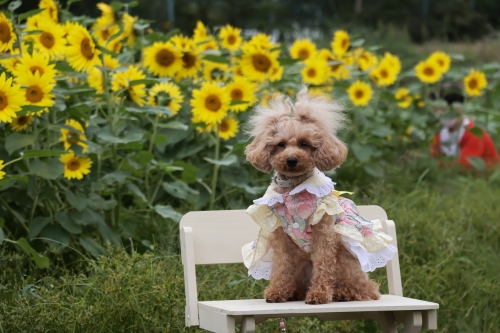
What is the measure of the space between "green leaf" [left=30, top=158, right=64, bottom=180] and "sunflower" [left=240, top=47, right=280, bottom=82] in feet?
5.45

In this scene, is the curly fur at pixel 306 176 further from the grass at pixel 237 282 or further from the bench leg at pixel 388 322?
the grass at pixel 237 282

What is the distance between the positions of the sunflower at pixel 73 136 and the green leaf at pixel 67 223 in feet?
1.04

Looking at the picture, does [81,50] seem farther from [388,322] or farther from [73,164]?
[388,322]

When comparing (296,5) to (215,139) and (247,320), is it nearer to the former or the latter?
(215,139)

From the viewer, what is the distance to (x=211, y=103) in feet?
13.9

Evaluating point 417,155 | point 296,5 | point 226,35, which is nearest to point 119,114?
point 226,35

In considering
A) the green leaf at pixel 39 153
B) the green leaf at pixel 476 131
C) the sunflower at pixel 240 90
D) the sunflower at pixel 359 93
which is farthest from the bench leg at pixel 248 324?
the green leaf at pixel 476 131

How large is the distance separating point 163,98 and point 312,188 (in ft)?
6.32

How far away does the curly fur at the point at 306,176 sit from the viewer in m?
2.54

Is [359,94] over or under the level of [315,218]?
under

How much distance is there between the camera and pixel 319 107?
2627 mm

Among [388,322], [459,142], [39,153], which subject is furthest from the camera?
[459,142]

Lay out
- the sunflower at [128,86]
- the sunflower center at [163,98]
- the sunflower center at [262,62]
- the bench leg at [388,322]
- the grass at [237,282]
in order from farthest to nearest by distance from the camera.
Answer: the sunflower center at [262,62]
the sunflower center at [163,98]
the sunflower at [128,86]
the grass at [237,282]
the bench leg at [388,322]

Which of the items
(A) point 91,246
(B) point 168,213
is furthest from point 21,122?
(B) point 168,213
